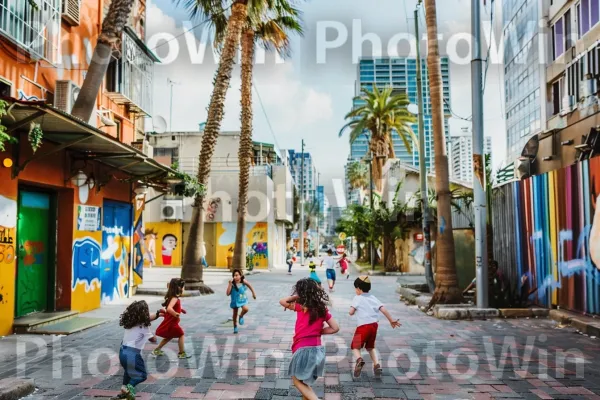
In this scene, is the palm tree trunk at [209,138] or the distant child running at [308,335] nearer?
the distant child running at [308,335]

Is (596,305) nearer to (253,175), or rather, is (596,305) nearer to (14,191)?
(14,191)

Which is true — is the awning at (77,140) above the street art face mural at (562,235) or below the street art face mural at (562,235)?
above

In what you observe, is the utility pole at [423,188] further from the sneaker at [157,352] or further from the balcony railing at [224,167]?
the balcony railing at [224,167]

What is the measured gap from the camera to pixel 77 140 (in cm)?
898

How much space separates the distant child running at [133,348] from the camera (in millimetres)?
5270

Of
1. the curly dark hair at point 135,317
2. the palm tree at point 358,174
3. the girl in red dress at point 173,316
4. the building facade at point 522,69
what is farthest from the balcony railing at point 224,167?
the palm tree at point 358,174

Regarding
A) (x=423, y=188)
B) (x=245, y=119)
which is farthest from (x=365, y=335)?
(x=245, y=119)

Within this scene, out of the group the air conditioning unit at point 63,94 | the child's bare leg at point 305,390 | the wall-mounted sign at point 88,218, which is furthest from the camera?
the wall-mounted sign at point 88,218

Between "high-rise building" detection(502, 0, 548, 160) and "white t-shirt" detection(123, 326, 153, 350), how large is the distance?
74.6ft

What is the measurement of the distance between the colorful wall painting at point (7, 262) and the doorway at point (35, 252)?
0.65m

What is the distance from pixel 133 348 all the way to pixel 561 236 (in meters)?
9.67

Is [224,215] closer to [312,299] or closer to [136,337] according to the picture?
[136,337]

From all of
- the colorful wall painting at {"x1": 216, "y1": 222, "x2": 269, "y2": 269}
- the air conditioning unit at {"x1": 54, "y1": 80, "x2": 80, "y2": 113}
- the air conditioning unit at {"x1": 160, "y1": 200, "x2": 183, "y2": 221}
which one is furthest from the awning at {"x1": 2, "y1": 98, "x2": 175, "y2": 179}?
the colorful wall painting at {"x1": 216, "y1": 222, "x2": 269, "y2": 269}

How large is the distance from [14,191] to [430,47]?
34.6 ft
